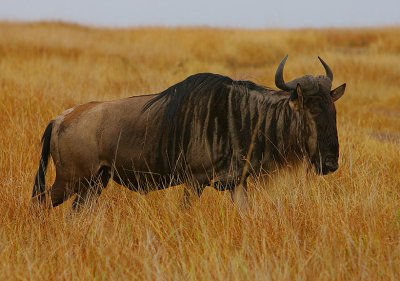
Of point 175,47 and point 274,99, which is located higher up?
point 274,99

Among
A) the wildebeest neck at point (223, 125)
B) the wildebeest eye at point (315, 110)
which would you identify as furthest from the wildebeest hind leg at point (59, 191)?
the wildebeest eye at point (315, 110)


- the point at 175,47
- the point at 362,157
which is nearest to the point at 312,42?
the point at 175,47

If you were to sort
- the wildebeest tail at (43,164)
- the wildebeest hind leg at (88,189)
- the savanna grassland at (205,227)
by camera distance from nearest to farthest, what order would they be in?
1. the savanna grassland at (205,227)
2. the wildebeest hind leg at (88,189)
3. the wildebeest tail at (43,164)

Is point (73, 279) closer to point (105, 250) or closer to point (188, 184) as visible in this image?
point (105, 250)

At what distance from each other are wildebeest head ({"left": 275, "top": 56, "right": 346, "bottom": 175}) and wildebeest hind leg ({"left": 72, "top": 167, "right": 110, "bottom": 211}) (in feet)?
3.78

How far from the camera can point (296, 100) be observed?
3.53 metres

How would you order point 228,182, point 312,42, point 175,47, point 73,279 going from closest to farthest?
1. point 73,279
2. point 228,182
3. point 175,47
4. point 312,42

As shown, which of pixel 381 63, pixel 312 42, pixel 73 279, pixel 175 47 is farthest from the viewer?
pixel 312 42

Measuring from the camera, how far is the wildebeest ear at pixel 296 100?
11.3ft

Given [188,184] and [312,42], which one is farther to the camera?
[312,42]

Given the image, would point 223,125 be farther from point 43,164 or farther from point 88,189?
point 43,164

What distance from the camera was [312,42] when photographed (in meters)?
18.0

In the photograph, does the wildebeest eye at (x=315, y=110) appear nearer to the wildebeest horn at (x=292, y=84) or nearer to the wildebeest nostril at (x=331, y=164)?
the wildebeest horn at (x=292, y=84)

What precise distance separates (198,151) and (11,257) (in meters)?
1.21
